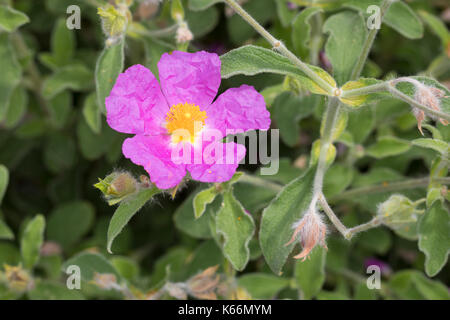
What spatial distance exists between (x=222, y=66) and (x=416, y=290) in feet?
5.45

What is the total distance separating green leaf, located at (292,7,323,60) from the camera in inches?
94.1

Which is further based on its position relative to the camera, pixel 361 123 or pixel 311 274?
pixel 361 123

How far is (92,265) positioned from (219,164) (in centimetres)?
102

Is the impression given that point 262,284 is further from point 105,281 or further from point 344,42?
point 344,42

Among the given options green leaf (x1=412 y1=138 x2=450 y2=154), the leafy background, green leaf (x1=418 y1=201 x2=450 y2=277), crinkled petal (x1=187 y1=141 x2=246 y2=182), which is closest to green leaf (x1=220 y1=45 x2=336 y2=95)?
the leafy background

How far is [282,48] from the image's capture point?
1.88 meters

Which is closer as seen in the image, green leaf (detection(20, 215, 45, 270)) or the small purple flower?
green leaf (detection(20, 215, 45, 270))

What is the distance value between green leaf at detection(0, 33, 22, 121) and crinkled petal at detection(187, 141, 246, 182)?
46.9 inches

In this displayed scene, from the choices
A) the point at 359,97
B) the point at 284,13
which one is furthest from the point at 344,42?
the point at 284,13

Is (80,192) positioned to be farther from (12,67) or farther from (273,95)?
(273,95)

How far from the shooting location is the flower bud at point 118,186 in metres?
1.81

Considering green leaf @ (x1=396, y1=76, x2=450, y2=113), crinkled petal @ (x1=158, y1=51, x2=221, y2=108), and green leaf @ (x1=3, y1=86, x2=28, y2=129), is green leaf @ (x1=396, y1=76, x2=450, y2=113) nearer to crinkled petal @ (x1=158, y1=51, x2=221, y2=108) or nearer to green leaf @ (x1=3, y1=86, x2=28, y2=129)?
crinkled petal @ (x1=158, y1=51, x2=221, y2=108)

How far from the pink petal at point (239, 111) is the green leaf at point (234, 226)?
287 mm

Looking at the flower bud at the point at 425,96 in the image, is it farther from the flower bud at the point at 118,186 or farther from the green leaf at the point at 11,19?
the green leaf at the point at 11,19
